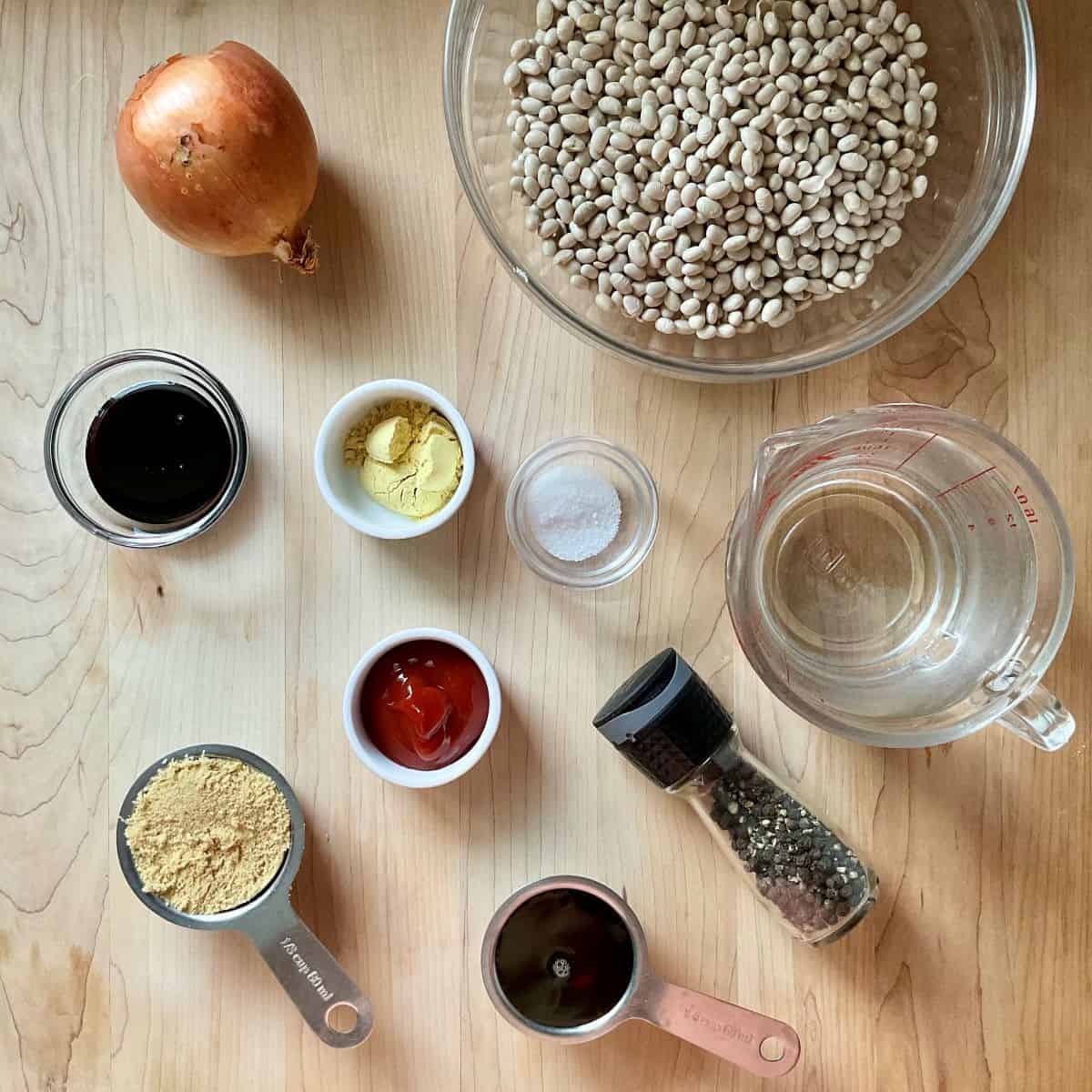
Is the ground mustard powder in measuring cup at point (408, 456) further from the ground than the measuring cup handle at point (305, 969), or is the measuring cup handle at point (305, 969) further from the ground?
the ground mustard powder in measuring cup at point (408, 456)

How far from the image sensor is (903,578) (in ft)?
2.78

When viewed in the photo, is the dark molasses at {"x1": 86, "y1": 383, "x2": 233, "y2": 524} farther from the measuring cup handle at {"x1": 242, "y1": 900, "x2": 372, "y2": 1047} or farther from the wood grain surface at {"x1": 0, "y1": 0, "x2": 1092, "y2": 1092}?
the measuring cup handle at {"x1": 242, "y1": 900, "x2": 372, "y2": 1047}

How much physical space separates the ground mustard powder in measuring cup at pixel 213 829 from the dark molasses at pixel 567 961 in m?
0.21

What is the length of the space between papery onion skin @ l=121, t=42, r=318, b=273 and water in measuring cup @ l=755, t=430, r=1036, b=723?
0.47 m

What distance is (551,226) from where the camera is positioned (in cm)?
79

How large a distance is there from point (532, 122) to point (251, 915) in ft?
2.26

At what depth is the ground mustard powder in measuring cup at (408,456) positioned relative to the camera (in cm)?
83

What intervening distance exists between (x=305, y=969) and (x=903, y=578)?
608 millimetres

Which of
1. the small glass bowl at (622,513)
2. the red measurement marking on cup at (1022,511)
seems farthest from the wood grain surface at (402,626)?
the red measurement marking on cup at (1022,511)

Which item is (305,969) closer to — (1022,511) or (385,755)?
(385,755)

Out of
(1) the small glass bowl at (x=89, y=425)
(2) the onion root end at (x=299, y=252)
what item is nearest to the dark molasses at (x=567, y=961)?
(1) the small glass bowl at (x=89, y=425)

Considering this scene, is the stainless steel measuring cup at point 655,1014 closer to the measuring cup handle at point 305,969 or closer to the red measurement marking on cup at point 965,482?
the measuring cup handle at point 305,969

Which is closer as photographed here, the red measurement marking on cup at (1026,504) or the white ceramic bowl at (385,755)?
the red measurement marking on cup at (1026,504)

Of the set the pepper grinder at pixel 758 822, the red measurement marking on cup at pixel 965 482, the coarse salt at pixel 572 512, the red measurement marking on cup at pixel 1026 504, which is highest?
the red measurement marking on cup at pixel 1026 504
